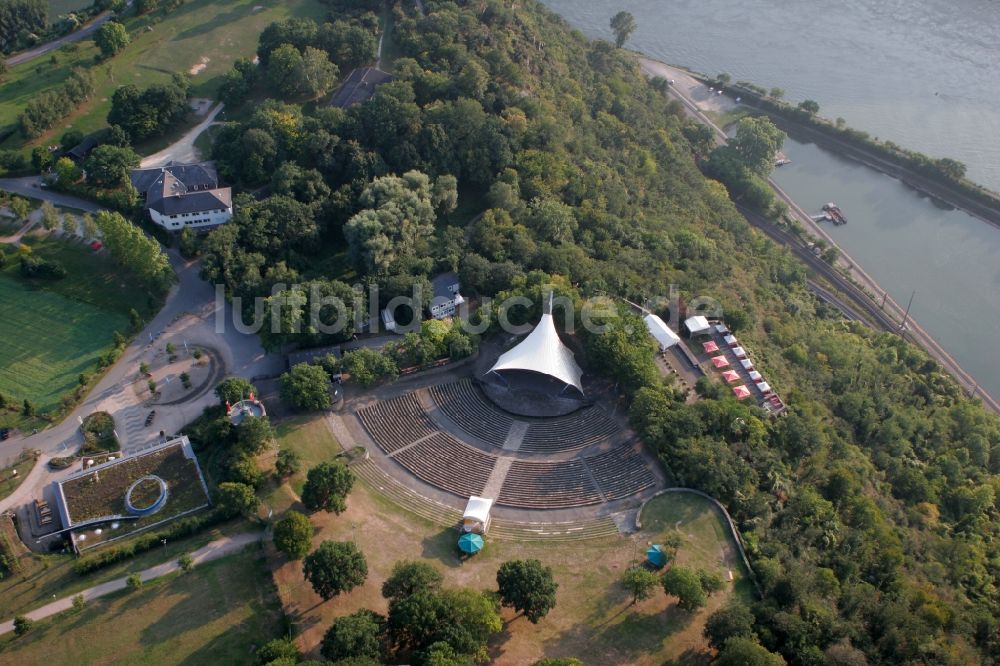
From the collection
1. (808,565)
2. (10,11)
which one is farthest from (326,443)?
(10,11)

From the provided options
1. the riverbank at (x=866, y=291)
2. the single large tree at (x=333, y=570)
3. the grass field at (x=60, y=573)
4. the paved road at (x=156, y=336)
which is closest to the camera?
the single large tree at (x=333, y=570)

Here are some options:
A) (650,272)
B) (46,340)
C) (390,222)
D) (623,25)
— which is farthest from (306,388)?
(623,25)

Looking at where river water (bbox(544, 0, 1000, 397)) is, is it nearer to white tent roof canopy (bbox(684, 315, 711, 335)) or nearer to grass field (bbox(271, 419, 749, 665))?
white tent roof canopy (bbox(684, 315, 711, 335))

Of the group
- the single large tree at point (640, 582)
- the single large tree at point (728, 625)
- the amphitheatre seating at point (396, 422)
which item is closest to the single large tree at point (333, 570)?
the amphitheatre seating at point (396, 422)

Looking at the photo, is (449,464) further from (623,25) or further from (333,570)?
(623,25)

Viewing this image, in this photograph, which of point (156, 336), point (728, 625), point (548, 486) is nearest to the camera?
point (728, 625)

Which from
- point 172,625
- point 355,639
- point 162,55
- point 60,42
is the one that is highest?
point 162,55

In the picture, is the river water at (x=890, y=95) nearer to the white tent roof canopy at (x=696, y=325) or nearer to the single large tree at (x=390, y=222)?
the white tent roof canopy at (x=696, y=325)
